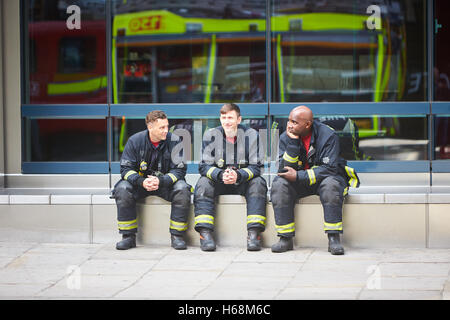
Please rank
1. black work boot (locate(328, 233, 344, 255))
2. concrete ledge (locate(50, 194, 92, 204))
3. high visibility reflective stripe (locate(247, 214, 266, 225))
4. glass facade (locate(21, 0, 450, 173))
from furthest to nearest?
glass facade (locate(21, 0, 450, 173)), concrete ledge (locate(50, 194, 92, 204)), high visibility reflective stripe (locate(247, 214, 266, 225)), black work boot (locate(328, 233, 344, 255))

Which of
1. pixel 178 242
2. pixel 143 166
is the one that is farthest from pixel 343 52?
pixel 178 242

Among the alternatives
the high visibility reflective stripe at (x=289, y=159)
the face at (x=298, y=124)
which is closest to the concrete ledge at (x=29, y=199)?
the high visibility reflective stripe at (x=289, y=159)

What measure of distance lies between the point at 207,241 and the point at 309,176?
1160mm

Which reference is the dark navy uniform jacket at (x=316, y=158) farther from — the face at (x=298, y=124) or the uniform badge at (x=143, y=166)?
the uniform badge at (x=143, y=166)

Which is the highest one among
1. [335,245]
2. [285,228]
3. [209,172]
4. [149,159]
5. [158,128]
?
[158,128]

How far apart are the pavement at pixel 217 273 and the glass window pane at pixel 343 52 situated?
2.61 m

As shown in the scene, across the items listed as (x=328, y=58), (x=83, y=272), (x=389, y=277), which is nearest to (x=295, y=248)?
(x=389, y=277)

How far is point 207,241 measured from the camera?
724cm

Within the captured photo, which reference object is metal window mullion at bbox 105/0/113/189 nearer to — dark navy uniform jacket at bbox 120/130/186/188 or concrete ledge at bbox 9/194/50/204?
concrete ledge at bbox 9/194/50/204

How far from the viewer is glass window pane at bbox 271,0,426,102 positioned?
9195 millimetres

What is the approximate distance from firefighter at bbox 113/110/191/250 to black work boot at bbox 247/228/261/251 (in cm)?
64

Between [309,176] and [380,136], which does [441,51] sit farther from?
[309,176]

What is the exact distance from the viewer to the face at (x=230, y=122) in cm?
742

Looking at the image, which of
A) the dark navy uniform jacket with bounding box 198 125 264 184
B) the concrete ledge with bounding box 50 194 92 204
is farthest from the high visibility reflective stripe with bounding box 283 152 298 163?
the concrete ledge with bounding box 50 194 92 204
